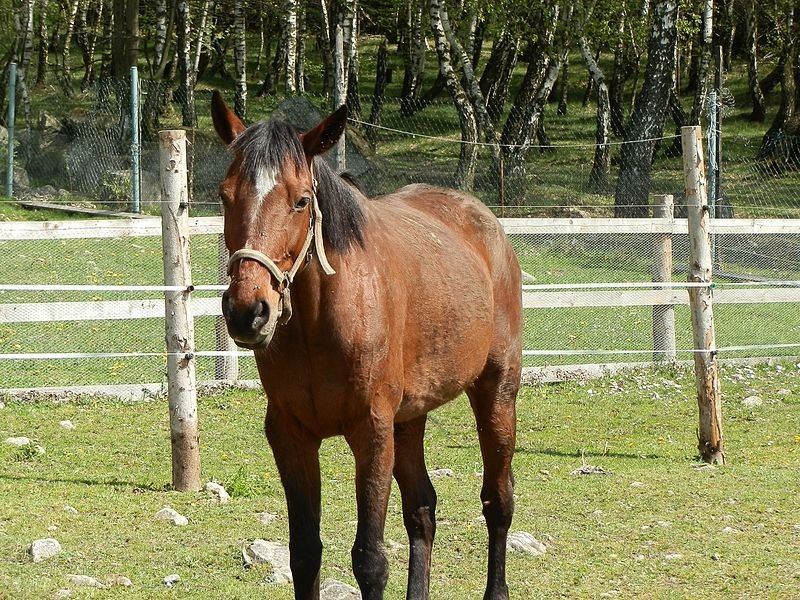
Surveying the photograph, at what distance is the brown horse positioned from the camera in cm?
361

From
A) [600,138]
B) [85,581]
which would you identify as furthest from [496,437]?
[600,138]

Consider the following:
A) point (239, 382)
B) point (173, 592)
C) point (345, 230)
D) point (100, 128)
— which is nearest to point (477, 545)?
point (173, 592)

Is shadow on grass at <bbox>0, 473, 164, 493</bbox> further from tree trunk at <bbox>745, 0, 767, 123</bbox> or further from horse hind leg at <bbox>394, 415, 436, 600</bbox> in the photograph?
tree trunk at <bbox>745, 0, 767, 123</bbox>

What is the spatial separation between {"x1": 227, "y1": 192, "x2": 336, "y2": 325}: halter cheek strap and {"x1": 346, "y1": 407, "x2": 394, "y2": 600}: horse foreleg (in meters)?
0.59

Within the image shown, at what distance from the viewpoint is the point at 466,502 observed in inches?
258

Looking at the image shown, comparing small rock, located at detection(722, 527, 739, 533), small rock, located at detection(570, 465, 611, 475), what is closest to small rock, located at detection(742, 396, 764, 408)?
small rock, located at detection(570, 465, 611, 475)

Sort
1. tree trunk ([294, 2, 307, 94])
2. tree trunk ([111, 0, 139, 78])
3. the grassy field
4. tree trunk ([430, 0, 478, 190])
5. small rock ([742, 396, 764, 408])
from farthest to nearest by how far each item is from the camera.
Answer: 1. tree trunk ([294, 2, 307, 94])
2. tree trunk ([111, 0, 139, 78])
3. tree trunk ([430, 0, 478, 190])
4. small rock ([742, 396, 764, 408])
5. the grassy field

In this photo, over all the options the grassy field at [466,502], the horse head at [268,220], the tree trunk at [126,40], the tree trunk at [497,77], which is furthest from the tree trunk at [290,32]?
the horse head at [268,220]

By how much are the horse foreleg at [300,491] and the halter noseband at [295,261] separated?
0.58 metres

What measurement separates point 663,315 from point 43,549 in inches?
284

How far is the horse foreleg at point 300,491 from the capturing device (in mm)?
4184

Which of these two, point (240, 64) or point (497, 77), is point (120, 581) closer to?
point (240, 64)

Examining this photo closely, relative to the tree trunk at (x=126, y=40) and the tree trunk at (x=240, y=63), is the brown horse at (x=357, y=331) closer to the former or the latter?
the tree trunk at (x=126, y=40)

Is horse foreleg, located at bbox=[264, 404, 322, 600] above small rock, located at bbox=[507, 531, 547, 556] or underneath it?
above
